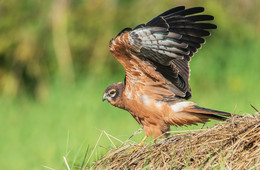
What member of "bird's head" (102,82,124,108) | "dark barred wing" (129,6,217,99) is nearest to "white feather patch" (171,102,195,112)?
"dark barred wing" (129,6,217,99)

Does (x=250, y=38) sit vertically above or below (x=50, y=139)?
above

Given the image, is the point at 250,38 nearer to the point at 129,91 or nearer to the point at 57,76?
the point at 57,76

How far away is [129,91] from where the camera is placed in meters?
5.65

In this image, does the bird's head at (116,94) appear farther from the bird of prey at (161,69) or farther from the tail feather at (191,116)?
the tail feather at (191,116)

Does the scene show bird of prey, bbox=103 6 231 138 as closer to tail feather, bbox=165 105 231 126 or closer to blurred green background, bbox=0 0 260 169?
tail feather, bbox=165 105 231 126

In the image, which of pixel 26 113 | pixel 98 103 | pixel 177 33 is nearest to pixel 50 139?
pixel 98 103

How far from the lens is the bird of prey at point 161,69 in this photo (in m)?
4.88

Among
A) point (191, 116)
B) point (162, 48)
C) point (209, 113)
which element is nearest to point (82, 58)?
point (191, 116)

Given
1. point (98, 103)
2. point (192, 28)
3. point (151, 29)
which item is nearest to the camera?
point (151, 29)

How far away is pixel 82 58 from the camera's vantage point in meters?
12.9

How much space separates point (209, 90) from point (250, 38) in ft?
6.36

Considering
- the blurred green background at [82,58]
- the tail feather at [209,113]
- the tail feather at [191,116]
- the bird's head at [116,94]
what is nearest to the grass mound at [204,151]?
the tail feather at [209,113]

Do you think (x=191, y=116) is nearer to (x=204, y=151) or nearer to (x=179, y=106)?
(x=179, y=106)

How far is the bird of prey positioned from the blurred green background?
4.28m
